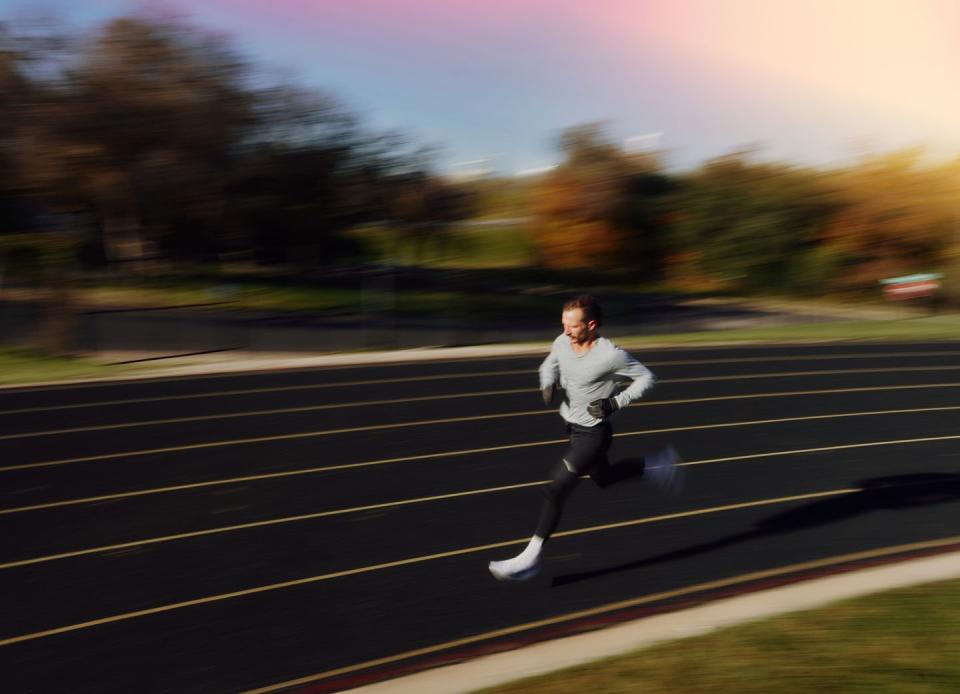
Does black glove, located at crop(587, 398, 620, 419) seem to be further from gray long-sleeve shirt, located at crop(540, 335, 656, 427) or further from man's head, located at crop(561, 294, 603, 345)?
man's head, located at crop(561, 294, 603, 345)

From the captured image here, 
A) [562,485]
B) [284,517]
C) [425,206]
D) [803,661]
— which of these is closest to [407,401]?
[284,517]

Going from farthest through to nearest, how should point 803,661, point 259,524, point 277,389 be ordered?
point 277,389
point 259,524
point 803,661

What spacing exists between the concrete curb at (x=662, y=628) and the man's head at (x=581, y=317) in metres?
1.74

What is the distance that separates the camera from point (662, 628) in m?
5.54

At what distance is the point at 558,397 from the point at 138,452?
627cm

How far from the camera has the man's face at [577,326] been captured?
5875mm

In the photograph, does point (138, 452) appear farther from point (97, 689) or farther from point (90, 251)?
point (90, 251)

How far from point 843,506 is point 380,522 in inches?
152

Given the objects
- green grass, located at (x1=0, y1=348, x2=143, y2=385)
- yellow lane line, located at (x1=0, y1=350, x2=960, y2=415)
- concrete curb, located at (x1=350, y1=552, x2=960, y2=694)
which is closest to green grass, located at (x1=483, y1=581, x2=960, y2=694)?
concrete curb, located at (x1=350, y1=552, x2=960, y2=694)

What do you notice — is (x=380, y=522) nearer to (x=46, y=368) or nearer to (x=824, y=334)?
(x=46, y=368)

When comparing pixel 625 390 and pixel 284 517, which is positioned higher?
pixel 625 390

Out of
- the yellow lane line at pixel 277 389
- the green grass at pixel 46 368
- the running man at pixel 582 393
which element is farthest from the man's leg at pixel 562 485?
the green grass at pixel 46 368

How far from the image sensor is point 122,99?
2411cm

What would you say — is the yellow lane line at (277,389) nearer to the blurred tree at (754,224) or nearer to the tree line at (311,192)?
the tree line at (311,192)
